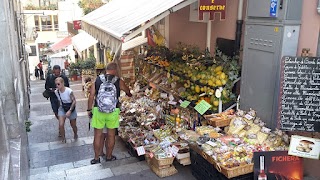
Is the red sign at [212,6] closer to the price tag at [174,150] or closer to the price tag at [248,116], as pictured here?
the price tag at [248,116]

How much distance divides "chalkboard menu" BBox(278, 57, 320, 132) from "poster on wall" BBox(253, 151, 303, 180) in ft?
1.47

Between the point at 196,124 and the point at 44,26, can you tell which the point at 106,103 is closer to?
the point at 196,124

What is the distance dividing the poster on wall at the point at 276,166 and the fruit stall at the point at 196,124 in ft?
0.86

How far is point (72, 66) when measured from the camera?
20.0m

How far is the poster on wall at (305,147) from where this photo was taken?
4.07m

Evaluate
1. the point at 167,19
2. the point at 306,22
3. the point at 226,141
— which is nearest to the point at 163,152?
the point at 226,141

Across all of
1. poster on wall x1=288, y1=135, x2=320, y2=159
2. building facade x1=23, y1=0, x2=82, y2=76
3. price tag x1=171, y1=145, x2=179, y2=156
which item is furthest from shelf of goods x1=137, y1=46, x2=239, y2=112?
building facade x1=23, y1=0, x2=82, y2=76

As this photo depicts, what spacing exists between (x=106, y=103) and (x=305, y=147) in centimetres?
345

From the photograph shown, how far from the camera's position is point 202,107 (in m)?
6.02

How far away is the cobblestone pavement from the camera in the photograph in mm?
5770

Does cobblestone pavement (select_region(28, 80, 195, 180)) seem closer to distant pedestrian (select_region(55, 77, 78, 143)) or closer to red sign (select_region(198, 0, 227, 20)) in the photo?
distant pedestrian (select_region(55, 77, 78, 143))

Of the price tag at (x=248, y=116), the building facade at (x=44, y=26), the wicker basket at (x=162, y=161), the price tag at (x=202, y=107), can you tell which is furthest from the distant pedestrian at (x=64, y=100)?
the building facade at (x=44, y=26)

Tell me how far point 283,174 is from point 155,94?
4.53 m

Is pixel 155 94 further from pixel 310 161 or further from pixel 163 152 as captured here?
pixel 310 161
